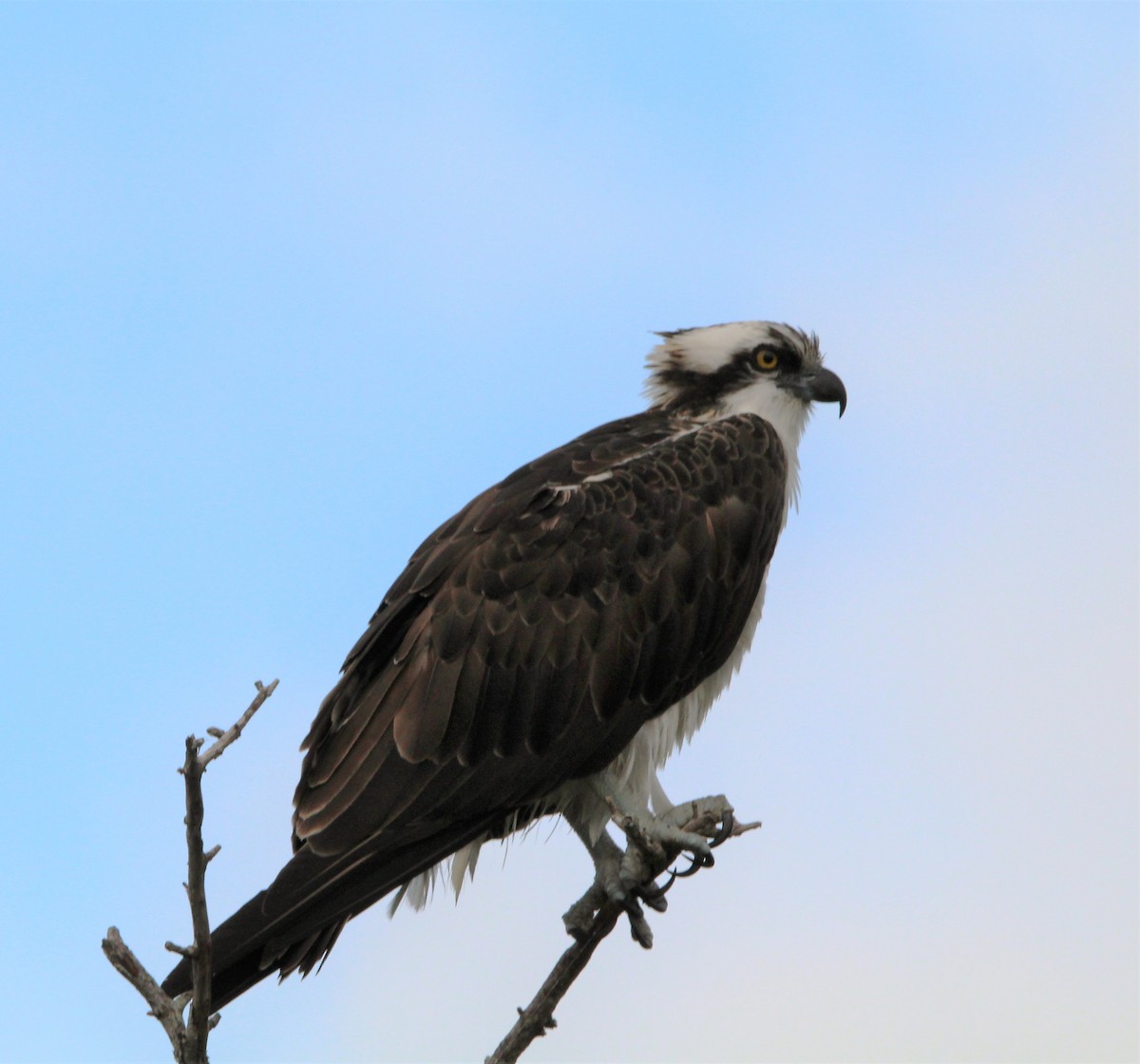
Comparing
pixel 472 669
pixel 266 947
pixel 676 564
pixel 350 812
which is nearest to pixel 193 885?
pixel 266 947

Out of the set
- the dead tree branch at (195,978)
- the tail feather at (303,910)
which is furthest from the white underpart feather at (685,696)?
the dead tree branch at (195,978)

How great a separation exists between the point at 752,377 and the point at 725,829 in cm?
317

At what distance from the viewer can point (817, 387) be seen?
28.5 feet

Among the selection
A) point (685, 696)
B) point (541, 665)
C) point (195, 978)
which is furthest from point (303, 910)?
point (685, 696)

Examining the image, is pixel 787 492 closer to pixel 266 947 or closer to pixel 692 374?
pixel 692 374

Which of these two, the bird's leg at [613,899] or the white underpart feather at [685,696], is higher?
the white underpart feather at [685,696]

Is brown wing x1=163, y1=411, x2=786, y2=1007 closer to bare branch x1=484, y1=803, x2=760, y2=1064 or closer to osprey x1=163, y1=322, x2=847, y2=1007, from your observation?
osprey x1=163, y1=322, x2=847, y2=1007

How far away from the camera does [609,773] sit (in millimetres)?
7156

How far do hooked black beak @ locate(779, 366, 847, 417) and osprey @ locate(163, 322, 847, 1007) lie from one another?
83cm

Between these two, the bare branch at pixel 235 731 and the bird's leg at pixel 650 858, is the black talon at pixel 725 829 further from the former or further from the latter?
the bare branch at pixel 235 731

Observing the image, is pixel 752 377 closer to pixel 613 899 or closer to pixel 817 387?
pixel 817 387

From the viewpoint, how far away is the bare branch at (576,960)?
592 cm

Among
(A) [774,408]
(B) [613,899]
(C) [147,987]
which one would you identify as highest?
(A) [774,408]

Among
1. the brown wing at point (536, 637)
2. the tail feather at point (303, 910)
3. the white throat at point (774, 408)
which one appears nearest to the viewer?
the tail feather at point (303, 910)
